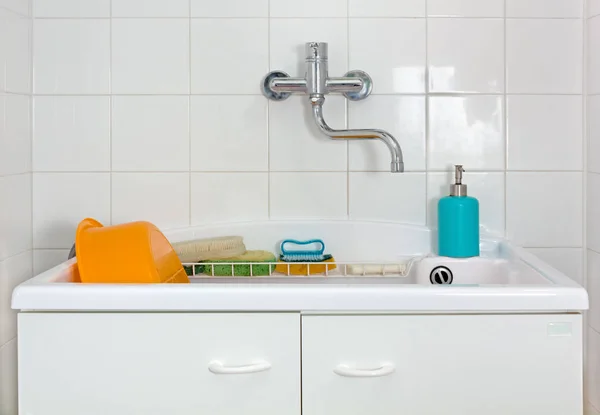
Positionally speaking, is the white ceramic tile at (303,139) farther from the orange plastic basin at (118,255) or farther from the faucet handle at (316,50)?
the orange plastic basin at (118,255)

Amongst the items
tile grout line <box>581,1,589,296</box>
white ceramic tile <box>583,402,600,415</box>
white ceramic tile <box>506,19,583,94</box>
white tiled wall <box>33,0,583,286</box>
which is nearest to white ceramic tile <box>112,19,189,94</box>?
white tiled wall <box>33,0,583,286</box>

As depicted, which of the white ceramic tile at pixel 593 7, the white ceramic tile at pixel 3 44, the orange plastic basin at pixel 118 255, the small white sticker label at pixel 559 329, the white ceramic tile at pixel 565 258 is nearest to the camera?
the small white sticker label at pixel 559 329

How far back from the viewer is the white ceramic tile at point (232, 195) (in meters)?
1.77

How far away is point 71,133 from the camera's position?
1.77m

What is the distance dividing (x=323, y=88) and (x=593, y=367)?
0.99 metres

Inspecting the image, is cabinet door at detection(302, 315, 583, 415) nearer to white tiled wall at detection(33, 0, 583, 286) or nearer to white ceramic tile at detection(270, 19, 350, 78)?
white tiled wall at detection(33, 0, 583, 286)

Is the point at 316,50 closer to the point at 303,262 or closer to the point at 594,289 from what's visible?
the point at 303,262

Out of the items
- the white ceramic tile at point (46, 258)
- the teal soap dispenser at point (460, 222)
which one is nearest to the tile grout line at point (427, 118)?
the teal soap dispenser at point (460, 222)

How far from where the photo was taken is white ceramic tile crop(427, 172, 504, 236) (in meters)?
1.77

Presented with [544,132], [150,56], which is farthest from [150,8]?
[544,132]

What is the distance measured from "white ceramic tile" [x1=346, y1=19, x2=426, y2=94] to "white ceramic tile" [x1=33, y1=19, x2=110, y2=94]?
0.64 metres

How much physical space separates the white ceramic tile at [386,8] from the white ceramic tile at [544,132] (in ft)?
1.09

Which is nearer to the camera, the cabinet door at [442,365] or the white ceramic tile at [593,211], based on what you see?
the cabinet door at [442,365]

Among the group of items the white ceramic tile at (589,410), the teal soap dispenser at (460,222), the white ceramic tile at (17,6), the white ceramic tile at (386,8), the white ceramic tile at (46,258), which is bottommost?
the white ceramic tile at (589,410)
